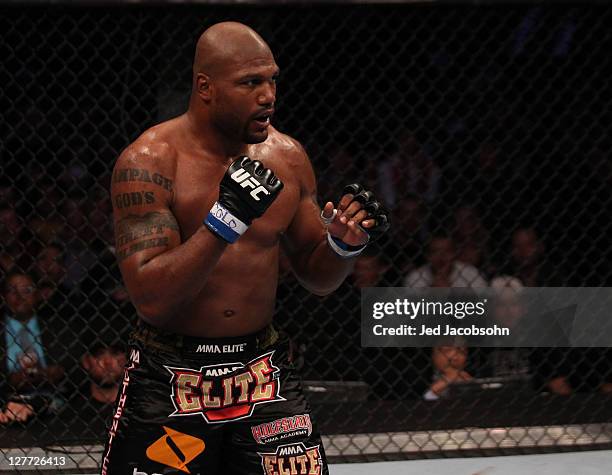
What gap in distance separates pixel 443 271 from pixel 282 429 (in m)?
1.84

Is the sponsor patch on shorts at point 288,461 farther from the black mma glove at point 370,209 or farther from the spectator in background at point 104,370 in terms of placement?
the spectator in background at point 104,370

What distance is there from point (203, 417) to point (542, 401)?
6.33 ft

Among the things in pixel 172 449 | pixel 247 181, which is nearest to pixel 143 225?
pixel 247 181

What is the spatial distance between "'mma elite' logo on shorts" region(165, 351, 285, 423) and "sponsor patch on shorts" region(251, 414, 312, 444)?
0.04 metres

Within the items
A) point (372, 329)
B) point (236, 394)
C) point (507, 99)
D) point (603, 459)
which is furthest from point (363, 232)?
point (507, 99)

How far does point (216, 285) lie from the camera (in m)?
2.19

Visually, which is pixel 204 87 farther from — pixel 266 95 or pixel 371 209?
pixel 371 209

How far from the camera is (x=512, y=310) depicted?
12.1 ft

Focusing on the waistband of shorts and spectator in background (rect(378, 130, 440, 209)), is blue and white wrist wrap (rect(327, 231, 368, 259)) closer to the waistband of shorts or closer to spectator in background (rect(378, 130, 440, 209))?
the waistband of shorts

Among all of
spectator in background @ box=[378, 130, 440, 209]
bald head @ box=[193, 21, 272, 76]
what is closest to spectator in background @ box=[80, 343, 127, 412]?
spectator in background @ box=[378, 130, 440, 209]

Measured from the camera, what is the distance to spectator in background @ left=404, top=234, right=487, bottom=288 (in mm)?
3906

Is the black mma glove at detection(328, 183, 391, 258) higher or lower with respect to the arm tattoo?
higher

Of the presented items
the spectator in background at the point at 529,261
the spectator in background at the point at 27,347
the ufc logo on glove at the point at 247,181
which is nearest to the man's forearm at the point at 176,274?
the ufc logo on glove at the point at 247,181

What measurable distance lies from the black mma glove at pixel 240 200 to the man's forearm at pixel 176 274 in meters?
0.03
